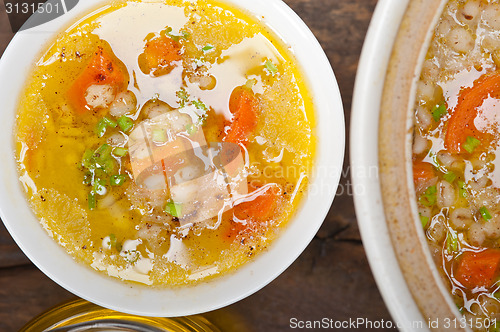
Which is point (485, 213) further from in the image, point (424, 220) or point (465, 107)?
point (465, 107)

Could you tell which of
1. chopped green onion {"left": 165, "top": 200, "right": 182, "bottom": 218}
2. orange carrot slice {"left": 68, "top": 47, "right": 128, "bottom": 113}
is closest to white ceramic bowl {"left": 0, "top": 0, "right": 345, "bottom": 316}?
orange carrot slice {"left": 68, "top": 47, "right": 128, "bottom": 113}

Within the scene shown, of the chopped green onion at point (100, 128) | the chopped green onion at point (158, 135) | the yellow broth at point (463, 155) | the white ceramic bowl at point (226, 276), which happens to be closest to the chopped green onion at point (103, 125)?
the chopped green onion at point (100, 128)

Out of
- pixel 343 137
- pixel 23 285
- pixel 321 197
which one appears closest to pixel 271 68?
pixel 343 137

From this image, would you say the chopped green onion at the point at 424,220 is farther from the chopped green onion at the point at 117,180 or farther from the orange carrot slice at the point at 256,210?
the chopped green onion at the point at 117,180

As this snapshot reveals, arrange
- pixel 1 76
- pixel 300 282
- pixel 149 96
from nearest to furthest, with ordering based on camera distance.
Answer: pixel 1 76 < pixel 149 96 < pixel 300 282

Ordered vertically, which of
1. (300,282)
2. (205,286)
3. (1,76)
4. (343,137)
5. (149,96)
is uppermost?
(1,76)

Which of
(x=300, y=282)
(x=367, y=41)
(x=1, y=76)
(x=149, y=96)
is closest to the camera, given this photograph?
(x=367, y=41)

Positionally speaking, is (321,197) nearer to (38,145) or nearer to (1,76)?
(38,145)
